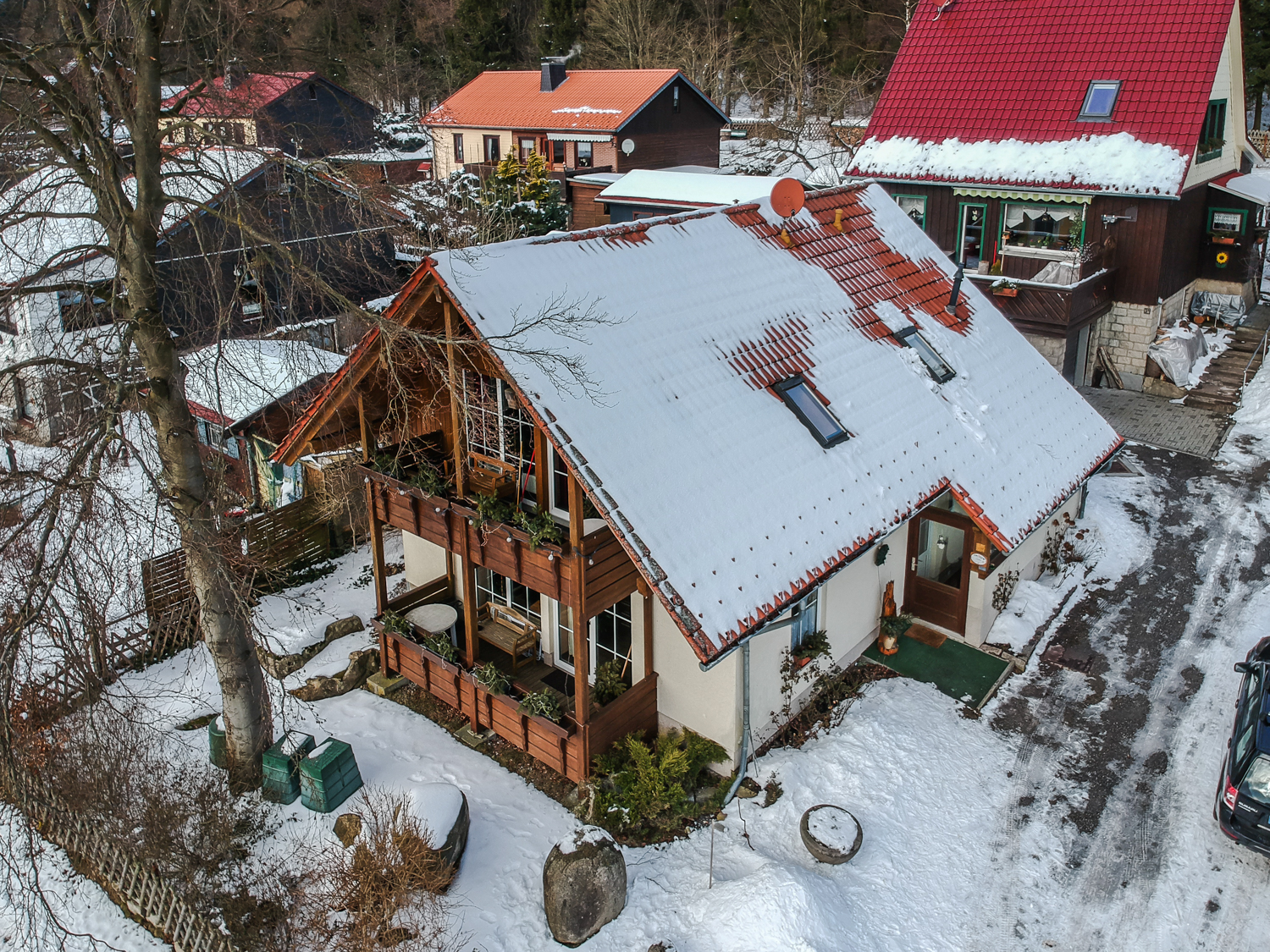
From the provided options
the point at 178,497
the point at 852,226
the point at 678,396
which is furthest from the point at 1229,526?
the point at 178,497

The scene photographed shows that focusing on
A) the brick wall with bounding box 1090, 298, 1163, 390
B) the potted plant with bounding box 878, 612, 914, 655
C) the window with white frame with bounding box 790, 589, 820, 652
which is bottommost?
the potted plant with bounding box 878, 612, 914, 655

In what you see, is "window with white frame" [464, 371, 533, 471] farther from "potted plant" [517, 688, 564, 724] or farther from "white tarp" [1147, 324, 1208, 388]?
"white tarp" [1147, 324, 1208, 388]

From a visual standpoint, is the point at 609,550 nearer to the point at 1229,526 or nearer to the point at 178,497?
the point at 178,497

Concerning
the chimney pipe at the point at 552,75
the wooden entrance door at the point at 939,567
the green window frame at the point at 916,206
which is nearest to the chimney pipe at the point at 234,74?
the wooden entrance door at the point at 939,567

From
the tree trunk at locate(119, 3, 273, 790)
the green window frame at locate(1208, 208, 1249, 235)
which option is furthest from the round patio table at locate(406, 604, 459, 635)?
the green window frame at locate(1208, 208, 1249, 235)

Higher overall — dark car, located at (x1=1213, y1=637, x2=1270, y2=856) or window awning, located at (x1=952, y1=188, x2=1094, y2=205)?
window awning, located at (x1=952, y1=188, x2=1094, y2=205)

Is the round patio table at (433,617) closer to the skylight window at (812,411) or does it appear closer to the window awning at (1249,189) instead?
the skylight window at (812,411)

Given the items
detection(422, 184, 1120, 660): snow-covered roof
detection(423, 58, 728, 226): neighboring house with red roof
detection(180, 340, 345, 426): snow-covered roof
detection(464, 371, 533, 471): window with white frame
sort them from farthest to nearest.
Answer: detection(423, 58, 728, 226): neighboring house with red roof < detection(180, 340, 345, 426): snow-covered roof < detection(464, 371, 533, 471): window with white frame < detection(422, 184, 1120, 660): snow-covered roof
